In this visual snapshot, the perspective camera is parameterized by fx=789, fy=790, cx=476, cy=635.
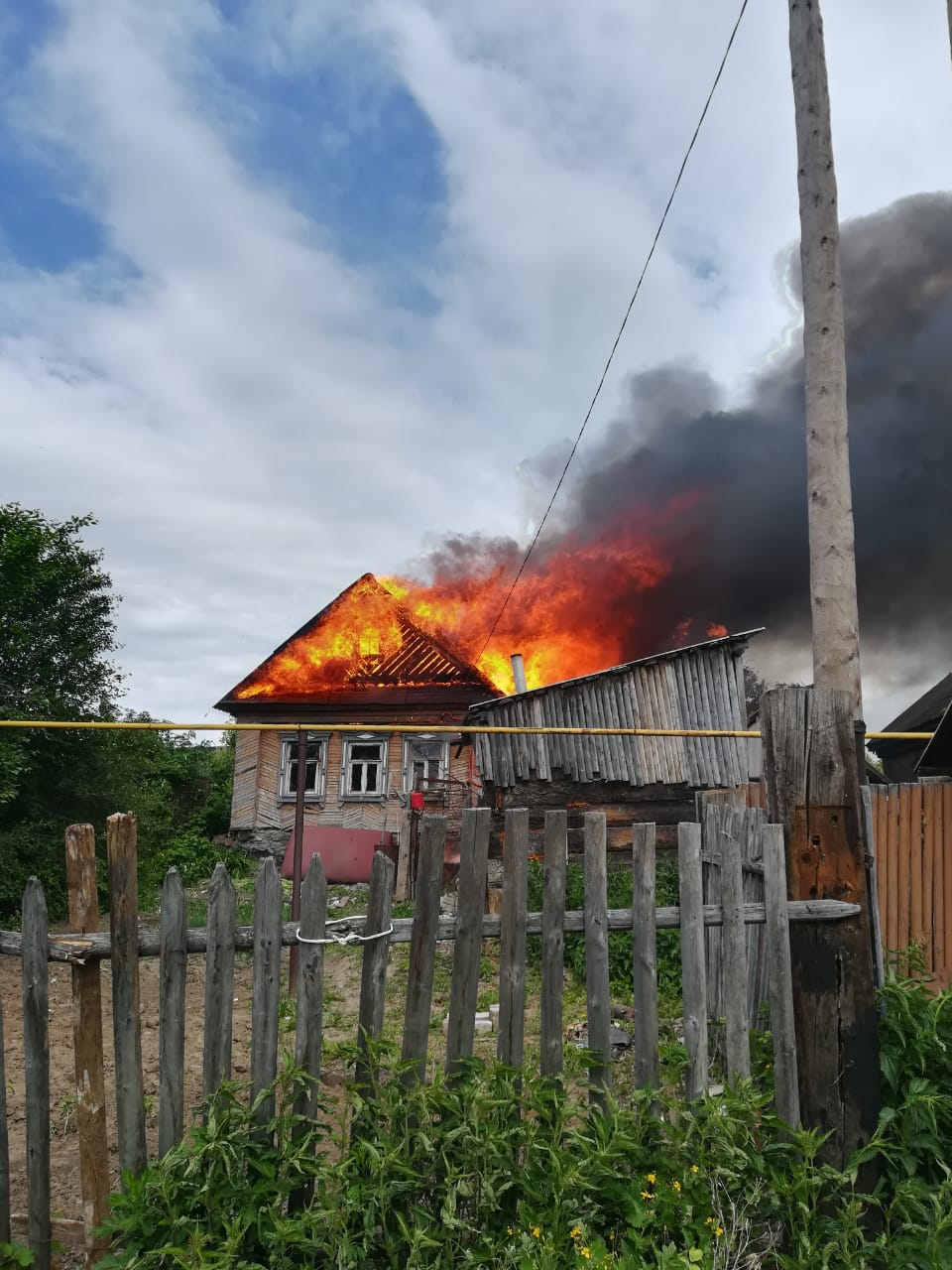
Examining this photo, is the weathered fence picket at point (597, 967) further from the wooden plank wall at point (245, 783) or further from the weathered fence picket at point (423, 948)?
the wooden plank wall at point (245, 783)

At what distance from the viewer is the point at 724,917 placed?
→ 334 centimetres

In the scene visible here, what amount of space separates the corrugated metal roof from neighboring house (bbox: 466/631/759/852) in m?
0.02

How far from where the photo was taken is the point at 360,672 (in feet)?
73.4

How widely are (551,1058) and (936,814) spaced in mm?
4719

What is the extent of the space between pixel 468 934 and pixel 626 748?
11.3 m

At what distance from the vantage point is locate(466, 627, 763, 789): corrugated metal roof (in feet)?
46.2

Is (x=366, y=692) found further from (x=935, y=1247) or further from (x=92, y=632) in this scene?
(x=935, y=1247)

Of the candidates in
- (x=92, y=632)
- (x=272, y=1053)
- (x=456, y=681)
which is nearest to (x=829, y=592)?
(x=272, y=1053)

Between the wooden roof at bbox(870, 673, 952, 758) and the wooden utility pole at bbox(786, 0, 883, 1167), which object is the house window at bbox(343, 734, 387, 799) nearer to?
the wooden roof at bbox(870, 673, 952, 758)

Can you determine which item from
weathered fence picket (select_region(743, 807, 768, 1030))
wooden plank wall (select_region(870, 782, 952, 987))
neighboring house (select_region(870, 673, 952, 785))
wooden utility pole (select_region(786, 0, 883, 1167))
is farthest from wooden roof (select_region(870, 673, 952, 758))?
wooden utility pole (select_region(786, 0, 883, 1167))

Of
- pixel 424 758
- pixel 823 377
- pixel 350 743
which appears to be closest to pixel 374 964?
pixel 823 377

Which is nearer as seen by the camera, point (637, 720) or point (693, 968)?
point (693, 968)

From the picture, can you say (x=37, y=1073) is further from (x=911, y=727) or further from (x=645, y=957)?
(x=911, y=727)

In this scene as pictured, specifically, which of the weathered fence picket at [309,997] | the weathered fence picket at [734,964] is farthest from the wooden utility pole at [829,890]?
the weathered fence picket at [309,997]
